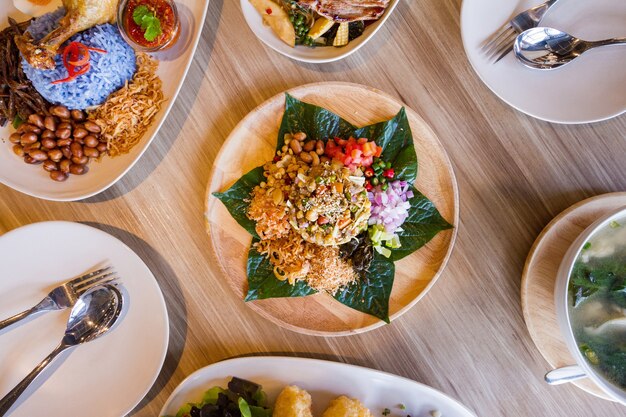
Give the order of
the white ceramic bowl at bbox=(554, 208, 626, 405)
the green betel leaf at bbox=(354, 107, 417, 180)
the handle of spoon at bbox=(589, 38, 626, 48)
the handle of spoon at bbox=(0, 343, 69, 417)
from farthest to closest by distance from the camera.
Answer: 1. the handle of spoon at bbox=(0, 343, 69, 417)
2. the green betel leaf at bbox=(354, 107, 417, 180)
3. the handle of spoon at bbox=(589, 38, 626, 48)
4. the white ceramic bowl at bbox=(554, 208, 626, 405)

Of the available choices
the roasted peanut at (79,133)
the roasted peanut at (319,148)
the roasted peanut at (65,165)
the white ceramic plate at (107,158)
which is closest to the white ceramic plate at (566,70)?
the roasted peanut at (319,148)

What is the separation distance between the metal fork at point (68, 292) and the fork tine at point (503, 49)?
76.8 inches

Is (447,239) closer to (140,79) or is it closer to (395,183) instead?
(395,183)

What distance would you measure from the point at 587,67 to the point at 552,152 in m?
0.38

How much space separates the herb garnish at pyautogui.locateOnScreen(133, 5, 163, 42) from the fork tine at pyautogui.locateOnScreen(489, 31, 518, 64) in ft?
4.69

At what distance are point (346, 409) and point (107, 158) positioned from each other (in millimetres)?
1553

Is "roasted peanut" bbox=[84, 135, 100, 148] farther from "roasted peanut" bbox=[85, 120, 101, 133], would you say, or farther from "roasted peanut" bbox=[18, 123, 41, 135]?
"roasted peanut" bbox=[18, 123, 41, 135]

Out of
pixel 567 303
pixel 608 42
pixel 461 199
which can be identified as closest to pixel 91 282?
pixel 461 199

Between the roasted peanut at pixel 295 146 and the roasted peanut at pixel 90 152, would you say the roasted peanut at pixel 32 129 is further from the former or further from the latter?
the roasted peanut at pixel 295 146

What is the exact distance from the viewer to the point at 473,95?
2.00 m

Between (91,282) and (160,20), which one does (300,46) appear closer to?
(160,20)

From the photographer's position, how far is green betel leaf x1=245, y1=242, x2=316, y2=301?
1.99 m

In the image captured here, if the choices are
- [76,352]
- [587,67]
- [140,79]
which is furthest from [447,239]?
[76,352]

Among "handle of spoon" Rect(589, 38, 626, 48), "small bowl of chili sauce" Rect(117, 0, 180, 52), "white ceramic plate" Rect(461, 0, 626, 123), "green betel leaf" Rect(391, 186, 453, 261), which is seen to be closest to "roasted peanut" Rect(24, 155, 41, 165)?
"small bowl of chili sauce" Rect(117, 0, 180, 52)
